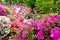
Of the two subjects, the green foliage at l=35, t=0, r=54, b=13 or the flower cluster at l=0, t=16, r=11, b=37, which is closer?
the flower cluster at l=0, t=16, r=11, b=37

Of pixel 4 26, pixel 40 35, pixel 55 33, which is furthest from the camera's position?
pixel 4 26

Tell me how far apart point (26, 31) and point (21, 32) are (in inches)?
9.6

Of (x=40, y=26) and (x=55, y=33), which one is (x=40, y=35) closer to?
(x=40, y=26)

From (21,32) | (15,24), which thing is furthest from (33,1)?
(21,32)

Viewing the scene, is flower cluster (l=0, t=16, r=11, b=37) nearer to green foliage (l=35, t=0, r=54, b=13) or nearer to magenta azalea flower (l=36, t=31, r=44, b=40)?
magenta azalea flower (l=36, t=31, r=44, b=40)

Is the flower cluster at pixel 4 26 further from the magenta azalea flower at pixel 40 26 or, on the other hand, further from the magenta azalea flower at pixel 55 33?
the magenta azalea flower at pixel 55 33

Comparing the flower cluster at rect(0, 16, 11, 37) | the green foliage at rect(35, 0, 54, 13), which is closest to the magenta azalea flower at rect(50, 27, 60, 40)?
the flower cluster at rect(0, 16, 11, 37)

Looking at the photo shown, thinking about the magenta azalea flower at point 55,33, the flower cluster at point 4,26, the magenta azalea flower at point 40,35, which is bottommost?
the flower cluster at point 4,26

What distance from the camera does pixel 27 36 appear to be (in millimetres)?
3598

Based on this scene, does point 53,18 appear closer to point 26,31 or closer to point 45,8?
point 26,31

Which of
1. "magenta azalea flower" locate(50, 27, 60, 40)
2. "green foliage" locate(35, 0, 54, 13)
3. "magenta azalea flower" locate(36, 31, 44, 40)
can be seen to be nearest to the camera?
"magenta azalea flower" locate(50, 27, 60, 40)

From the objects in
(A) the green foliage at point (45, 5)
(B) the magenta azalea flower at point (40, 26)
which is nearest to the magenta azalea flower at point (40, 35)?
(B) the magenta azalea flower at point (40, 26)

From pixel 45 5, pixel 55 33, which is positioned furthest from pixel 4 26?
pixel 45 5

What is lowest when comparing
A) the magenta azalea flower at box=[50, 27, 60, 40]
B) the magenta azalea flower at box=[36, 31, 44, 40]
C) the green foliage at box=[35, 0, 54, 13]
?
the green foliage at box=[35, 0, 54, 13]
